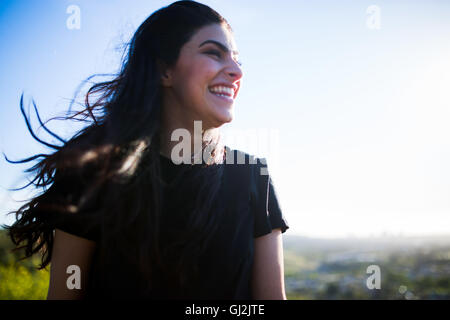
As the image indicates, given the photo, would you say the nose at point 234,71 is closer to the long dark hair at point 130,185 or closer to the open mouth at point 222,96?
the open mouth at point 222,96

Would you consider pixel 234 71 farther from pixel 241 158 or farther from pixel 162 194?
pixel 162 194

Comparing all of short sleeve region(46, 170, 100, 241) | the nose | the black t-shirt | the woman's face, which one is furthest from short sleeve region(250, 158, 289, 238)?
short sleeve region(46, 170, 100, 241)

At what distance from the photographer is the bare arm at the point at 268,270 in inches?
79.0

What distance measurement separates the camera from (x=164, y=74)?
2.35m

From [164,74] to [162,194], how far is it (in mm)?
1014

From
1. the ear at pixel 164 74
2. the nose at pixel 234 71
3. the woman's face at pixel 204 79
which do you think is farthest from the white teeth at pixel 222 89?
the ear at pixel 164 74

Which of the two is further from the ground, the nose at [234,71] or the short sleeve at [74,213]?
the nose at [234,71]

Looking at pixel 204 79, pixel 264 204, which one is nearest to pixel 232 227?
pixel 264 204

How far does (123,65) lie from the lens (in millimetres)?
2623

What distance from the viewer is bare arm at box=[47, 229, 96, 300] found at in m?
1.77

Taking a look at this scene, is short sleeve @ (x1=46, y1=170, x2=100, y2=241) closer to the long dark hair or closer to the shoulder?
the long dark hair
